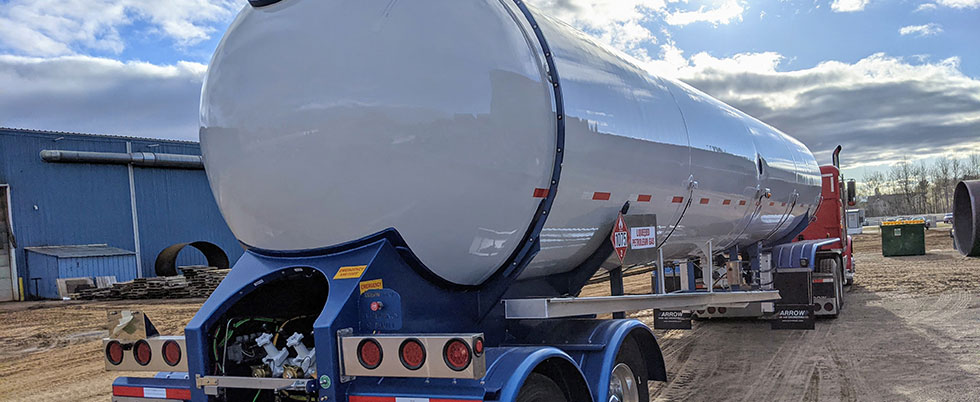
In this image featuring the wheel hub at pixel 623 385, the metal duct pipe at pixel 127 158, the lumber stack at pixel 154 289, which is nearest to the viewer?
the wheel hub at pixel 623 385

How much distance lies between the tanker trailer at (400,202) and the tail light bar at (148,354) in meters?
0.01

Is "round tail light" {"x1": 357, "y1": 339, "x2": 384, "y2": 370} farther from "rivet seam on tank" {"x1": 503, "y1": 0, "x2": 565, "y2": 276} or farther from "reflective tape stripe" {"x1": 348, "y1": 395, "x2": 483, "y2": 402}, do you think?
"rivet seam on tank" {"x1": 503, "y1": 0, "x2": 565, "y2": 276}

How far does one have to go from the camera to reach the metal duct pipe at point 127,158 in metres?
25.1

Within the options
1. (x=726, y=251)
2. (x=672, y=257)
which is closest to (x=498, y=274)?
(x=672, y=257)

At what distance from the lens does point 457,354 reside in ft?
11.2

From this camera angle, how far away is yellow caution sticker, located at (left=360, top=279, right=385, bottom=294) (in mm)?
3748

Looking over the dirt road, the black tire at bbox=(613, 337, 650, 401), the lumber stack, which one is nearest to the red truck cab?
the dirt road

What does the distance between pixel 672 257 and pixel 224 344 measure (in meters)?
4.54

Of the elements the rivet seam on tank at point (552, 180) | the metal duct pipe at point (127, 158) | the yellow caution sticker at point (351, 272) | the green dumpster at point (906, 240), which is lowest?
the green dumpster at point (906, 240)

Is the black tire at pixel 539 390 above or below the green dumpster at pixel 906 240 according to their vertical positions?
above

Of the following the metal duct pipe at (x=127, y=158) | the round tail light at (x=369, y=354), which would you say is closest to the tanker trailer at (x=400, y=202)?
the round tail light at (x=369, y=354)

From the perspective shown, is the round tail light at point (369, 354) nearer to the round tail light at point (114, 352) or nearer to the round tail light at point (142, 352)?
the round tail light at point (142, 352)

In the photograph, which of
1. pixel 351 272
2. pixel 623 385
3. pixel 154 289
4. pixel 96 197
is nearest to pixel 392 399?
pixel 351 272

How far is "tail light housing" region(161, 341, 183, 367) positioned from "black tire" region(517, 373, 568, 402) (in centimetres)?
204
